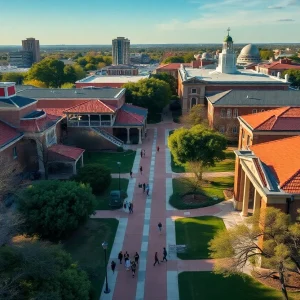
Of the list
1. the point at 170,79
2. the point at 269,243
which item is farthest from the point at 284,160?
the point at 170,79

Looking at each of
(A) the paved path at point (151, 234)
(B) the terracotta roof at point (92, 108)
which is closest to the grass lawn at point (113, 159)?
(A) the paved path at point (151, 234)

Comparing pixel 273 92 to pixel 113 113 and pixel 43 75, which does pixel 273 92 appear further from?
pixel 43 75

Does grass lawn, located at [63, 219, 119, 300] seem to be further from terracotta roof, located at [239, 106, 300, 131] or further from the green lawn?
terracotta roof, located at [239, 106, 300, 131]

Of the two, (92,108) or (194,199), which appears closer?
(194,199)

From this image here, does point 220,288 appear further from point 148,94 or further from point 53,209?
point 148,94

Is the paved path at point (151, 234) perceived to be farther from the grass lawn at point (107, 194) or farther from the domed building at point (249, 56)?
the domed building at point (249, 56)
